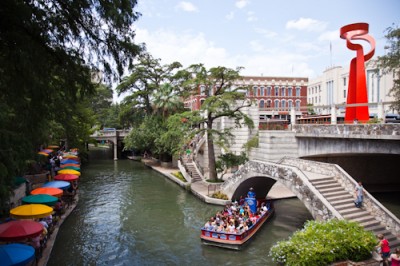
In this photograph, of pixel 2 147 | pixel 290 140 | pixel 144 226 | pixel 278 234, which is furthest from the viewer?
pixel 290 140

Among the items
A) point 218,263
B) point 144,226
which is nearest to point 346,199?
point 218,263

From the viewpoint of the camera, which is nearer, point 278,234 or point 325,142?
point 278,234

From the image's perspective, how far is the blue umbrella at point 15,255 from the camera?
38.1 ft

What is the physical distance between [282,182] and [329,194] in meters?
2.79

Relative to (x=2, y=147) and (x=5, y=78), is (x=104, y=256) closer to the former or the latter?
(x=2, y=147)

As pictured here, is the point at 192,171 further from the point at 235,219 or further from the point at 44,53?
the point at 44,53

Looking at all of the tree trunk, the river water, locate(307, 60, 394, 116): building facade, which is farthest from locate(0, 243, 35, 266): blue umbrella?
locate(307, 60, 394, 116): building facade

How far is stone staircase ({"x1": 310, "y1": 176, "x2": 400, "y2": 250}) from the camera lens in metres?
15.3

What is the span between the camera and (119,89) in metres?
49.8

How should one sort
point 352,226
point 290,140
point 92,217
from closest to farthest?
point 352,226 → point 92,217 → point 290,140

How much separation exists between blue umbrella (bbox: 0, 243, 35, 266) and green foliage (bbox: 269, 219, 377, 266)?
979 cm

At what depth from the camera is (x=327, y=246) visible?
12.7 meters

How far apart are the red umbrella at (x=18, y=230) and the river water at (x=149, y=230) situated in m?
2.35

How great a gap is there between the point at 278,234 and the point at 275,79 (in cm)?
4806
